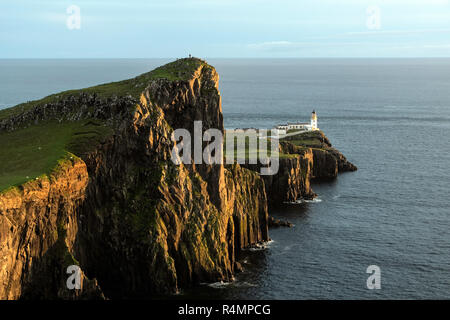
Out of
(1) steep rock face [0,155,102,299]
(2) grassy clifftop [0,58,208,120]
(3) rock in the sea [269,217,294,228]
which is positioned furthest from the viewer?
(3) rock in the sea [269,217,294,228]

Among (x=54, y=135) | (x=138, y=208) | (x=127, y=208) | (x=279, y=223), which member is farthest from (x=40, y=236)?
(x=279, y=223)

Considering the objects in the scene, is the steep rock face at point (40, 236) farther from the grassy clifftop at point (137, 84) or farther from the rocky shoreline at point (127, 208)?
the grassy clifftop at point (137, 84)

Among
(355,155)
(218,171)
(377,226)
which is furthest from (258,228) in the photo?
(355,155)

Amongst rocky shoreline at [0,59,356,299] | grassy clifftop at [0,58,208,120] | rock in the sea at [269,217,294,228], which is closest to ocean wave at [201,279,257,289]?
rocky shoreline at [0,59,356,299]

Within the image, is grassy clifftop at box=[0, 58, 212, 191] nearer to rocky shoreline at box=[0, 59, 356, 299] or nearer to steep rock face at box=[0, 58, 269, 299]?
rocky shoreline at box=[0, 59, 356, 299]

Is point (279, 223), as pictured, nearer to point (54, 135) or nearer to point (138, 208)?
point (138, 208)

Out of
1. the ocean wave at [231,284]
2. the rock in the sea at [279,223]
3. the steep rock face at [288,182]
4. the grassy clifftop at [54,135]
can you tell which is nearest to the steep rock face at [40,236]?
the grassy clifftop at [54,135]
